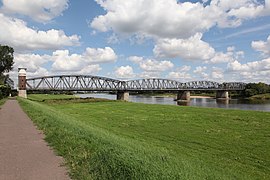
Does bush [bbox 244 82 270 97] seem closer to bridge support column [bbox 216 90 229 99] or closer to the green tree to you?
bridge support column [bbox 216 90 229 99]

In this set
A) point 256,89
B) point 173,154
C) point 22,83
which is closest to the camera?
point 173,154

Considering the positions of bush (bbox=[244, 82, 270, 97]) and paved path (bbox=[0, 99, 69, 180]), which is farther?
bush (bbox=[244, 82, 270, 97])

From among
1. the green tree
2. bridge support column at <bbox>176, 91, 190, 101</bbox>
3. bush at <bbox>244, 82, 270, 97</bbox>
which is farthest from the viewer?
bush at <bbox>244, 82, 270, 97</bbox>

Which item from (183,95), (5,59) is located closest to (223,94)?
(183,95)

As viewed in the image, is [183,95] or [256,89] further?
[256,89]

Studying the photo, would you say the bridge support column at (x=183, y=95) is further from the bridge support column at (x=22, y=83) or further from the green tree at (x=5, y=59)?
the green tree at (x=5, y=59)

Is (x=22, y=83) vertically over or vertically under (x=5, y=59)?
under

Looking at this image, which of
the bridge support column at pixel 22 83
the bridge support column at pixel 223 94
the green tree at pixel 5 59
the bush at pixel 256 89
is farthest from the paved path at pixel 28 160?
the bush at pixel 256 89

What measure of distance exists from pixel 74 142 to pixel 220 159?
17.4 feet

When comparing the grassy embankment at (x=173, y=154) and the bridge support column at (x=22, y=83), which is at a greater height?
the bridge support column at (x=22, y=83)

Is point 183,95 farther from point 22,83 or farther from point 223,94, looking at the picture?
point 22,83

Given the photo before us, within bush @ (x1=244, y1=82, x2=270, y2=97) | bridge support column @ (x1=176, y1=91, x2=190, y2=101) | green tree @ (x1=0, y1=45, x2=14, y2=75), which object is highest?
green tree @ (x1=0, y1=45, x2=14, y2=75)

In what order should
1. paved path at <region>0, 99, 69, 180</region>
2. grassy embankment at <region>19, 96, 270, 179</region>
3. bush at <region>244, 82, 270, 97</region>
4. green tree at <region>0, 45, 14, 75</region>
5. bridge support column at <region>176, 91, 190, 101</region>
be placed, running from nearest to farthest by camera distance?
grassy embankment at <region>19, 96, 270, 179</region>, paved path at <region>0, 99, 69, 180</region>, green tree at <region>0, 45, 14, 75</region>, bridge support column at <region>176, 91, 190, 101</region>, bush at <region>244, 82, 270, 97</region>

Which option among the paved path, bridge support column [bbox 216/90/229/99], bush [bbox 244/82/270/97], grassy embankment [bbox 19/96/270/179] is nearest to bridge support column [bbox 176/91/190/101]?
bridge support column [bbox 216/90/229/99]
